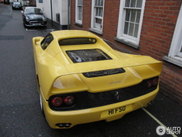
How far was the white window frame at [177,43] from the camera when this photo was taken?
2.97m

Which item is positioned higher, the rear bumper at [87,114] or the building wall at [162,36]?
the building wall at [162,36]

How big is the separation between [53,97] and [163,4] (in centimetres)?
302

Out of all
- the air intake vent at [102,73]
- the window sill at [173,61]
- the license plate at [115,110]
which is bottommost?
the license plate at [115,110]

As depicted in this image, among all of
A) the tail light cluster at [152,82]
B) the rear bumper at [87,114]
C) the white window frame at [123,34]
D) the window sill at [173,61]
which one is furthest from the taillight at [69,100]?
the white window frame at [123,34]

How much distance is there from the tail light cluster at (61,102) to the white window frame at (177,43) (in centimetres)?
245

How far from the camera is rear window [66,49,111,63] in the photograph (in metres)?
2.59

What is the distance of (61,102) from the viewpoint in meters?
1.80

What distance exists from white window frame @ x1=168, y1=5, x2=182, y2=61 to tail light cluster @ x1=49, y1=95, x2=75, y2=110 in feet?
8.04

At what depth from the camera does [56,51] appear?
2.65 m

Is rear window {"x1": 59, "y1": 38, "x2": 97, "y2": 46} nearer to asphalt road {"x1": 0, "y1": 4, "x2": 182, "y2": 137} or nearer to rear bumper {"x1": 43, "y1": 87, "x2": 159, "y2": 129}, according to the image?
asphalt road {"x1": 0, "y1": 4, "x2": 182, "y2": 137}

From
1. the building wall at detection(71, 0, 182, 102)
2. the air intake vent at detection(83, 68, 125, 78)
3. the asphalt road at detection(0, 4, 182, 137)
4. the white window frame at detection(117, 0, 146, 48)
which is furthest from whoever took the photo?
the white window frame at detection(117, 0, 146, 48)

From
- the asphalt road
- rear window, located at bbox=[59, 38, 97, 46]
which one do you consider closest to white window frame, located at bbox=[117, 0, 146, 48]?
rear window, located at bbox=[59, 38, 97, 46]

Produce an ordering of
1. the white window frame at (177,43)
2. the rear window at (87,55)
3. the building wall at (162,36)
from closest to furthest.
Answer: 1. the rear window at (87,55)
2. the white window frame at (177,43)
3. the building wall at (162,36)

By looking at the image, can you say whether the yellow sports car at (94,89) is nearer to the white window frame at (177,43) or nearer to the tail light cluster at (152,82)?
the tail light cluster at (152,82)
